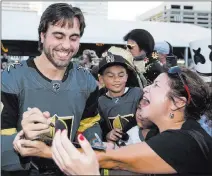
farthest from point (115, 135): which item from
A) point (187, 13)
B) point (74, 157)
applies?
point (187, 13)

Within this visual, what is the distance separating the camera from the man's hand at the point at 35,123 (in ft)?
5.93

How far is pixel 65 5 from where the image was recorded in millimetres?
2541

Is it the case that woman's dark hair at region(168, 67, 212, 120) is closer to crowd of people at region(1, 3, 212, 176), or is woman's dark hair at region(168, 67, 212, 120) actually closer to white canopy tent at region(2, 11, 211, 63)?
crowd of people at region(1, 3, 212, 176)

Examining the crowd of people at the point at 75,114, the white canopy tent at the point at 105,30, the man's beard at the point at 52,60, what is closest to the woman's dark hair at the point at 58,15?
the crowd of people at the point at 75,114

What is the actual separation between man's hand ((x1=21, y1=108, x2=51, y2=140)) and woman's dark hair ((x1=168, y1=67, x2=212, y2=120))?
83cm

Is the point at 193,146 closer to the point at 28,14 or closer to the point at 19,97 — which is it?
the point at 19,97

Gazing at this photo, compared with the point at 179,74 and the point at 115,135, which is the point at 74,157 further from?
the point at 115,135

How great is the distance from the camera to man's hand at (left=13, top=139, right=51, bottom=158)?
75.2 inches

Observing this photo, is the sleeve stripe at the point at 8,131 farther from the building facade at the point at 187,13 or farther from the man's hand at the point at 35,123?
the building facade at the point at 187,13

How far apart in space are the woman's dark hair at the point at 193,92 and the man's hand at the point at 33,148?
82 cm

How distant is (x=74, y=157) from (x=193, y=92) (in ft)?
3.86

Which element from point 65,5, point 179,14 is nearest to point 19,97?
point 65,5

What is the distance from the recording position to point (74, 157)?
1334 mm

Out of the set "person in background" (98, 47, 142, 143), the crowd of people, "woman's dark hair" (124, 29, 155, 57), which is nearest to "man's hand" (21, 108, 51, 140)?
the crowd of people
